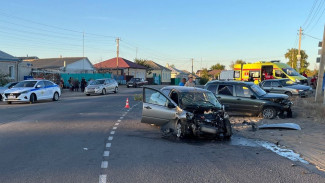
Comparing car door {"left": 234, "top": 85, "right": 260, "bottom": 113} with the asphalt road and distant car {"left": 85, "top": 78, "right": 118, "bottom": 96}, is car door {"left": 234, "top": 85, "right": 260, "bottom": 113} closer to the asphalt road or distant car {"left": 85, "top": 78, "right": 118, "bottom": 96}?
the asphalt road

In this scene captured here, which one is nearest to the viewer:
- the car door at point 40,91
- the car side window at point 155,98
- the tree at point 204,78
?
the car side window at point 155,98

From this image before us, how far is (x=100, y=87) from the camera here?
29.0 meters

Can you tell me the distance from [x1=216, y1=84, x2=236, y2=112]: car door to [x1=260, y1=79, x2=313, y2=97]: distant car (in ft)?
30.1

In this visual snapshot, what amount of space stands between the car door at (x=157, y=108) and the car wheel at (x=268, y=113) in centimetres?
500

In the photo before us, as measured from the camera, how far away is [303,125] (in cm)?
1068

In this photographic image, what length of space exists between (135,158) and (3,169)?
2480 millimetres

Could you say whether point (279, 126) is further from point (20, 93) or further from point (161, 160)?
point (20, 93)

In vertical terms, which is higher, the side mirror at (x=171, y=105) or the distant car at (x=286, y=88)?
the distant car at (x=286, y=88)

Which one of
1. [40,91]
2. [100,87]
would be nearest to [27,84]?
[40,91]

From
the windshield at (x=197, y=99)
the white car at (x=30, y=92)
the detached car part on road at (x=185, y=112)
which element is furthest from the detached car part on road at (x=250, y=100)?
the white car at (x=30, y=92)

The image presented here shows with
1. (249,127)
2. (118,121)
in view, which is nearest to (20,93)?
(118,121)

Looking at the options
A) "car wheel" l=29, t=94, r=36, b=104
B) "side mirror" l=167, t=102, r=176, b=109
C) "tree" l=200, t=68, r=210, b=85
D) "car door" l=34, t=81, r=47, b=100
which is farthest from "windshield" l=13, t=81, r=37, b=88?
"tree" l=200, t=68, r=210, b=85

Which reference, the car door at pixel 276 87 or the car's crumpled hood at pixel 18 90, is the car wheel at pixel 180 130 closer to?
the car's crumpled hood at pixel 18 90

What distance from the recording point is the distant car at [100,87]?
92.9ft
